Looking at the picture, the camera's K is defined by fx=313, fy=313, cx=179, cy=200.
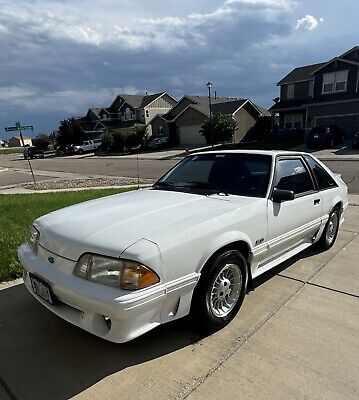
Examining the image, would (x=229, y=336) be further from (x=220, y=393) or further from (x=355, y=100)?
(x=355, y=100)

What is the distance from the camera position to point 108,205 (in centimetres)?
299

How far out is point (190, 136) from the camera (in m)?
39.4

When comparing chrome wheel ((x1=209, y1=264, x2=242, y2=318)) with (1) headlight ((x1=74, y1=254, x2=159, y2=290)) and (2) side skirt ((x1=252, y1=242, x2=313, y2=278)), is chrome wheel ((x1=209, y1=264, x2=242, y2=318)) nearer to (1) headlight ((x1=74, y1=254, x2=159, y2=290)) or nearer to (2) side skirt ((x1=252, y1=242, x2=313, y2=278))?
(2) side skirt ((x1=252, y1=242, x2=313, y2=278))

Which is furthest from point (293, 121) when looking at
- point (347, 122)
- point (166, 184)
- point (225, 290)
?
point (225, 290)

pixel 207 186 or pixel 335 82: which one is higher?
pixel 335 82

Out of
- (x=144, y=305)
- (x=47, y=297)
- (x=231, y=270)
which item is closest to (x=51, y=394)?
(x=47, y=297)

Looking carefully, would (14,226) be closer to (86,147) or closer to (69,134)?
(86,147)

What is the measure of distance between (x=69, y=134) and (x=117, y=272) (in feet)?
164

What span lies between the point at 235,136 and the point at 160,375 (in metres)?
34.4

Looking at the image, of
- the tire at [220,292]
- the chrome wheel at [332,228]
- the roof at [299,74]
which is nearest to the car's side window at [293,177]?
the chrome wheel at [332,228]

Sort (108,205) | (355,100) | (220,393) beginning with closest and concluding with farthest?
(220,393), (108,205), (355,100)

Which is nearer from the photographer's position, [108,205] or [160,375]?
[160,375]

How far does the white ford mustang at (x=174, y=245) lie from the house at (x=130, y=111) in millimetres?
49622

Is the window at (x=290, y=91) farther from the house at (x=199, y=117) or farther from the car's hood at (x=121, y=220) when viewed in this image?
the car's hood at (x=121, y=220)
